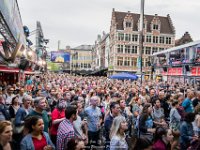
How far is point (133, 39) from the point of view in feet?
186

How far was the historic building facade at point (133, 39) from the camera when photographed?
186 ft

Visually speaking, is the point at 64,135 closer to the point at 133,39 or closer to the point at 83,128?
the point at 83,128

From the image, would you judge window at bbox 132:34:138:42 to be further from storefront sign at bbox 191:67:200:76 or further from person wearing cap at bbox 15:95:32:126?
person wearing cap at bbox 15:95:32:126

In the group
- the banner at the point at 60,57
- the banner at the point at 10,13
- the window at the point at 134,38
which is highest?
the window at the point at 134,38

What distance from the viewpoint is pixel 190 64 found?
29406 mm

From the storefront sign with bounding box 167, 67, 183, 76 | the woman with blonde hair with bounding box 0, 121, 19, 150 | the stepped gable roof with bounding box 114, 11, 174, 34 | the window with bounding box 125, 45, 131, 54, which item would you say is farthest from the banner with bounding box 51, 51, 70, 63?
the woman with blonde hair with bounding box 0, 121, 19, 150

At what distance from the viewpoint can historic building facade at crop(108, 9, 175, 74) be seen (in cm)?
5666

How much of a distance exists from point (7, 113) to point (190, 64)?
26.1 meters

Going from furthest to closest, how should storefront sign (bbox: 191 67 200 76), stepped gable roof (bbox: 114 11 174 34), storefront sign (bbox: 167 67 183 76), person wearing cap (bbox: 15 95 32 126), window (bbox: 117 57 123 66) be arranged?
1. stepped gable roof (bbox: 114 11 174 34)
2. window (bbox: 117 57 123 66)
3. storefront sign (bbox: 167 67 183 76)
4. storefront sign (bbox: 191 67 200 76)
5. person wearing cap (bbox: 15 95 32 126)

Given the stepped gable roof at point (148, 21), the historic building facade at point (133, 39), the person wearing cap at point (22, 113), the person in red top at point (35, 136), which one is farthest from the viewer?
the stepped gable roof at point (148, 21)

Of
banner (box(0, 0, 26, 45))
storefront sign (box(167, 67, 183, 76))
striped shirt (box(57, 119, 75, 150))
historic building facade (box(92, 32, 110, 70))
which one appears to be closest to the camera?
striped shirt (box(57, 119, 75, 150))

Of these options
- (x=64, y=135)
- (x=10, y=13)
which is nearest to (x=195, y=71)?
(x=10, y=13)

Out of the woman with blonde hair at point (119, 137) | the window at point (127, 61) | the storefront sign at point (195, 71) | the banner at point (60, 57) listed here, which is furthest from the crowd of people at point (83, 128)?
the banner at point (60, 57)

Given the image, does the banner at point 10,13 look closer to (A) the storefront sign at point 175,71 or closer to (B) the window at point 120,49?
(A) the storefront sign at point 175,71
